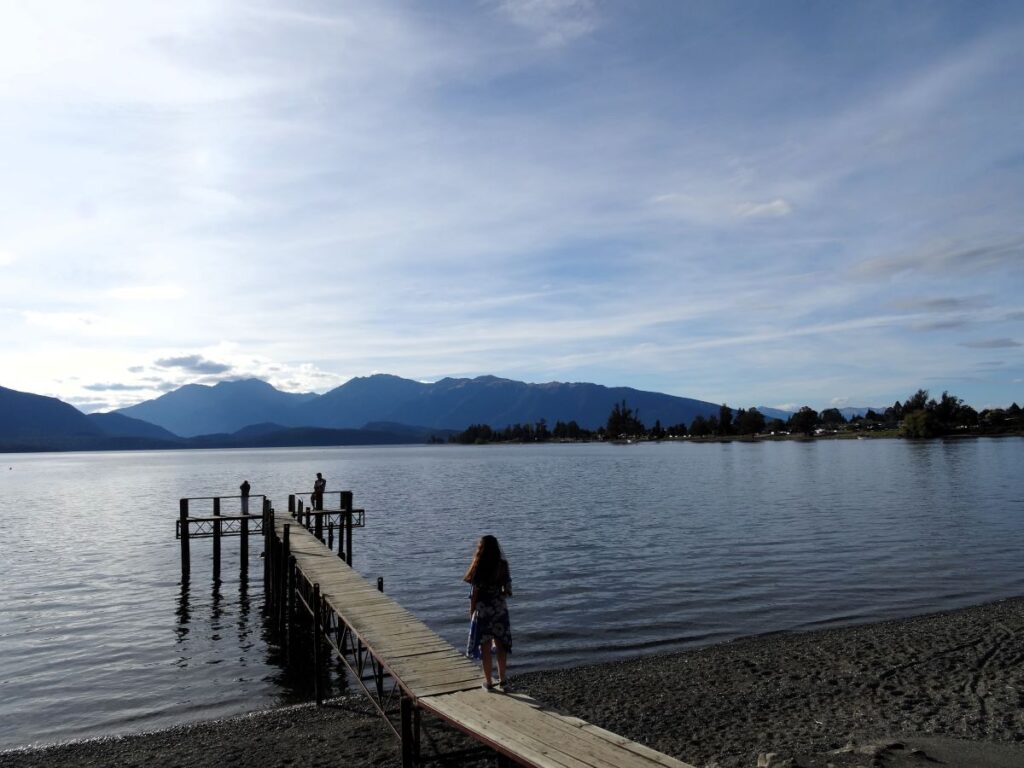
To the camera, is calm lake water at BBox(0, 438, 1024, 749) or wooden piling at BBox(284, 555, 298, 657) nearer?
calm lake water at BBox(0, 438, 1024, 749)

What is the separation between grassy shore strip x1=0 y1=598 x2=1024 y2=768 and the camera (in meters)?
13.2

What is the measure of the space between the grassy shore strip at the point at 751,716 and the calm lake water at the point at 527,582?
5.73 ft

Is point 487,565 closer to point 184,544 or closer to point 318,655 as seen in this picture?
point 318,655

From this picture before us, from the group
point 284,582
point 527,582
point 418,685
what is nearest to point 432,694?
point 418,685

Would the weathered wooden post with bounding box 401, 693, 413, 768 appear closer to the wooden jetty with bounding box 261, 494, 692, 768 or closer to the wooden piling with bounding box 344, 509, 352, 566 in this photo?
the wooden jetty with bounding box 261, 494, 692, 768

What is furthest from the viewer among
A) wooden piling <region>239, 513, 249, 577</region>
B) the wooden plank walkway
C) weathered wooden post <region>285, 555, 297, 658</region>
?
wooden piling <region>239, 513, 249, 577</region>

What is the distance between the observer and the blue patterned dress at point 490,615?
40.4ft

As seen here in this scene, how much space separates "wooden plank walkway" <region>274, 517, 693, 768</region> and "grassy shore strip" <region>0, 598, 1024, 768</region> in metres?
2.08

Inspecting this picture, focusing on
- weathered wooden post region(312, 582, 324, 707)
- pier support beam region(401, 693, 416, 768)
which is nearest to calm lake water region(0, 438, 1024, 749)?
weathered wooden post region(312, 582, 324, 707)

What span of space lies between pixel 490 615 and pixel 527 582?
19.2 meters

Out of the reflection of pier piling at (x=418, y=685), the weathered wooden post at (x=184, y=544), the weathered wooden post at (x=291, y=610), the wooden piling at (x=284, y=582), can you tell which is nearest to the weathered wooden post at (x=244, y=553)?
the weathered wooden post at (x=184, y=544)

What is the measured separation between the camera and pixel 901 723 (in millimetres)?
14234

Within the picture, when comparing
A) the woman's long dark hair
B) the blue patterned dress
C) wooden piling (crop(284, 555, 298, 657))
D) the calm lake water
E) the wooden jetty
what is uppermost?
the woman's long dark hair

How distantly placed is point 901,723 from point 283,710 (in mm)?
13987
